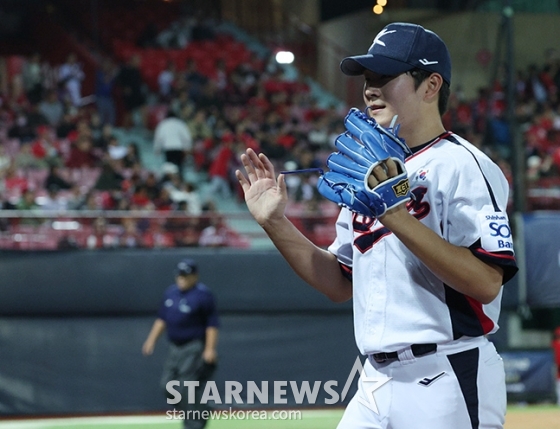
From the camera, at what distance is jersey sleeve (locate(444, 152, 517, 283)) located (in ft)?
8.54

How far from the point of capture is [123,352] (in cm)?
1191

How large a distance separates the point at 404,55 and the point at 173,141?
12.0 meters

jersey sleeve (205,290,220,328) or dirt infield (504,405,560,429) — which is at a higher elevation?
jersey sleeve (205,290,220,328)

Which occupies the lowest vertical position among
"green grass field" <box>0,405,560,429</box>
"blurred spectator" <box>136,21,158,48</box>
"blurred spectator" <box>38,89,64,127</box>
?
"green grass field" <box>0,405,560,429</box>

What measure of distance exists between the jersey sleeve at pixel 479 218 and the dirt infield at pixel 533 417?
7233mm

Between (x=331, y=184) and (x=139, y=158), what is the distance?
12.0 m

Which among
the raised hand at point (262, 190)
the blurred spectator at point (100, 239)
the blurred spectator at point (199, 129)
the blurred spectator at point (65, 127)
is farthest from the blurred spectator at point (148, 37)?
the raised hand at point (262, 190)

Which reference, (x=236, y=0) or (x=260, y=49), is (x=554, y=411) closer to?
(x=260, y=49)

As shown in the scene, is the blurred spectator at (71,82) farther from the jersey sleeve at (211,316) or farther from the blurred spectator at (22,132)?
the jersey sleeve at (211,316)

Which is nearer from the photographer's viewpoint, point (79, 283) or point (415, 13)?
point (79, 283)

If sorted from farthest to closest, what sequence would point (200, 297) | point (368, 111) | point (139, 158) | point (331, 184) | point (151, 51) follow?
point (151, 51) → point (139, 158) → point (200, 297) → point (368, 111) → point (331, 184)

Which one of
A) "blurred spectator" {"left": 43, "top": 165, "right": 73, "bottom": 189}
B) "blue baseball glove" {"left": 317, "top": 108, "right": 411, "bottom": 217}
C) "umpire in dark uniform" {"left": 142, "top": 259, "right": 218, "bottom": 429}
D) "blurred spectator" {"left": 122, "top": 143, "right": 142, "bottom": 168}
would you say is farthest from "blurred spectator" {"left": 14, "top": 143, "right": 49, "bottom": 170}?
"blue baseball glove" {"left": 317, "top": 108, "right": 411, "bottom": 217}

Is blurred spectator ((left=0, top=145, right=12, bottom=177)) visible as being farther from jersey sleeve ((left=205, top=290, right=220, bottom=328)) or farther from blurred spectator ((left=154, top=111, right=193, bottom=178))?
jersey sleeve ((left=205, top=290, right=220, bottom=328))

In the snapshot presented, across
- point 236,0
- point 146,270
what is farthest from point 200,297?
point 236,0
